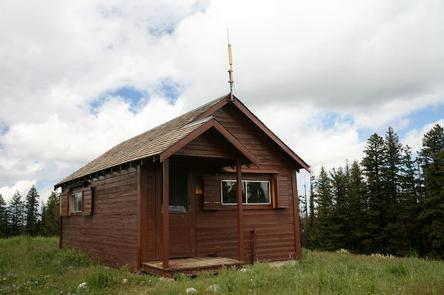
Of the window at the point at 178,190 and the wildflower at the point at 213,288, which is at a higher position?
the window at the point at 178,190

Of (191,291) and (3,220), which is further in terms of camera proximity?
(3,220)

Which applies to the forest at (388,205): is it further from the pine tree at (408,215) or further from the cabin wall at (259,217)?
the cabin wall at (259,217)

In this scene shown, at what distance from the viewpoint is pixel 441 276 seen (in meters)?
9.96

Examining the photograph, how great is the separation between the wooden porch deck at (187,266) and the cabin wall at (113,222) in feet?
3.29

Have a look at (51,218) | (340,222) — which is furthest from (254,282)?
(51,218)

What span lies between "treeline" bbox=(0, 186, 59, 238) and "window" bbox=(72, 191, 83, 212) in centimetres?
4501

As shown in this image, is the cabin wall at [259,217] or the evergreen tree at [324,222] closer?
the cabin wall at [259,217]

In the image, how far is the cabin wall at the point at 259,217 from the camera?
14695 millimetres

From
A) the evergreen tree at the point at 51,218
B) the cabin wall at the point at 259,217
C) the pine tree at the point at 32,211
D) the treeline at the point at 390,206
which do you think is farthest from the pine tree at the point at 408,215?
the pine tree at the point at 32,211

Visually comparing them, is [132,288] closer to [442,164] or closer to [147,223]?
[147,223]

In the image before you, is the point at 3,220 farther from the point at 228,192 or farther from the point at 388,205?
the point at 228,192

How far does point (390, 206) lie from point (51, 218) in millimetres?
42634

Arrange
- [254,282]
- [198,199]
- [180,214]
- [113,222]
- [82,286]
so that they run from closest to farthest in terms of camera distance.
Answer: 1. [254,282]
2. [82,286]
3. [180,214]
4. [198,199]
5. [113,222]

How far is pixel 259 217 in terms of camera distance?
1570cm
